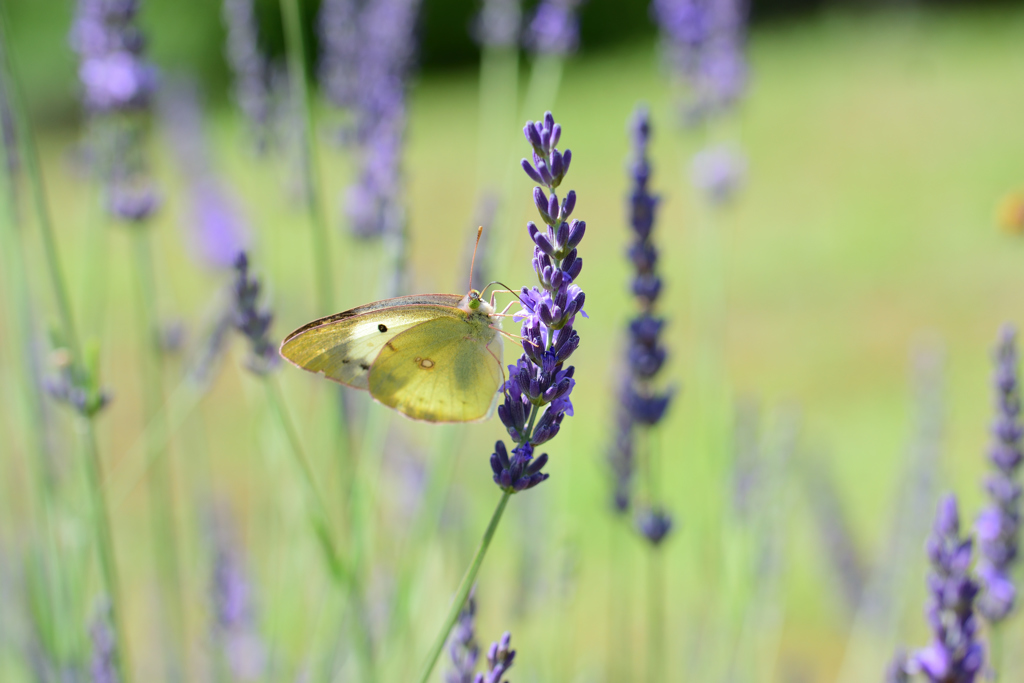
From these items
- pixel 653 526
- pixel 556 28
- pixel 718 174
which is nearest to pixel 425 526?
pixel 653 526

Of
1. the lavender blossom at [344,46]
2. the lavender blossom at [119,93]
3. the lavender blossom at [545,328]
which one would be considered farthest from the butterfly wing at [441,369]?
the lavender blossom at [344,46]

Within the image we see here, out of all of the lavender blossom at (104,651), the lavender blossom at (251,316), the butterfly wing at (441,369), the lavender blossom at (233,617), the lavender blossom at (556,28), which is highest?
the lavender blossom at (556,28)

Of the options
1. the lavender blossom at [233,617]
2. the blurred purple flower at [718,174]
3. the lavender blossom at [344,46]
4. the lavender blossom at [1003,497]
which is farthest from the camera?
the blurred purple flower at [718,174]

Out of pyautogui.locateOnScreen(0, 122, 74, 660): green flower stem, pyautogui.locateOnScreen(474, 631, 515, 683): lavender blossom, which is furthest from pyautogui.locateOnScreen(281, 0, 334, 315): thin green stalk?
pyautogui.locateOnScreen(474, 631, 515, 683): lavender blossom

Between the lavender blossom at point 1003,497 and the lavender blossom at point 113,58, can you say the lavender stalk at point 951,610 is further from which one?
the lavender blossom at point 113,58

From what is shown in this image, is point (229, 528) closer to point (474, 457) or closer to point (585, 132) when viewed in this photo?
point (474, 457)

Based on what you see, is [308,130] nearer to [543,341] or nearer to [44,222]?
[44,222]
